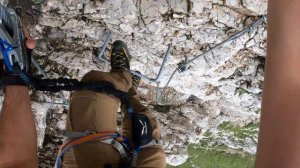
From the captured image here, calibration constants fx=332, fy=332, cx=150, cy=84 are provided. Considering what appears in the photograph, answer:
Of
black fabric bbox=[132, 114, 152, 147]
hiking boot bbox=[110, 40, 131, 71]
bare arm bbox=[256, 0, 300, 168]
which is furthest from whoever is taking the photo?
hiking boot bbox=[110, 40, 131, 71]

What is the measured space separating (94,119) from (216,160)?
405 centimetres

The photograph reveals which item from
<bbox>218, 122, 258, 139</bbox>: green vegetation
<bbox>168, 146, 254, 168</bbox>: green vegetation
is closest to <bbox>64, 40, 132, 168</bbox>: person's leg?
<bbox>218, 122, 258, 139</bbox>: green vegetation

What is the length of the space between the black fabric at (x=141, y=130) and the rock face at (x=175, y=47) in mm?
1203

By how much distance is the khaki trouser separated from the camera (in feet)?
8.88

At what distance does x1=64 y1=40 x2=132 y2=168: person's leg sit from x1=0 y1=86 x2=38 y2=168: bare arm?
0.32m

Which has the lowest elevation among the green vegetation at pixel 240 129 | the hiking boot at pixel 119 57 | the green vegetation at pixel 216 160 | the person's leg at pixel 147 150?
the green vegetation at pixel 216 160

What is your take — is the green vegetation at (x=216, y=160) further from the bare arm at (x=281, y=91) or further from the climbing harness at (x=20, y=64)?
the bare arm at (x=281, y=91)

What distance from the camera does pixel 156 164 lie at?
2.90 meters

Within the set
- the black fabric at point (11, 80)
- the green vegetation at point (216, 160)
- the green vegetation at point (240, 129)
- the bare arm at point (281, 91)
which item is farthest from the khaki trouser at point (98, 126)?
the green vegetation at point (216, 160)

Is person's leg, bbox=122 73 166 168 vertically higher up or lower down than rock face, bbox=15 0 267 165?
lower down

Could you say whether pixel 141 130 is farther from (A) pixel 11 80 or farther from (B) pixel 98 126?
(A) pixel 11 80

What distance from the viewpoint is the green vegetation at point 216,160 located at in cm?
629

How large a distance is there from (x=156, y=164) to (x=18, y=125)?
1.23m

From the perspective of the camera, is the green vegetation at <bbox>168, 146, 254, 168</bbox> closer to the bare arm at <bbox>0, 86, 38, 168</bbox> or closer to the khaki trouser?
the khaki trouser
